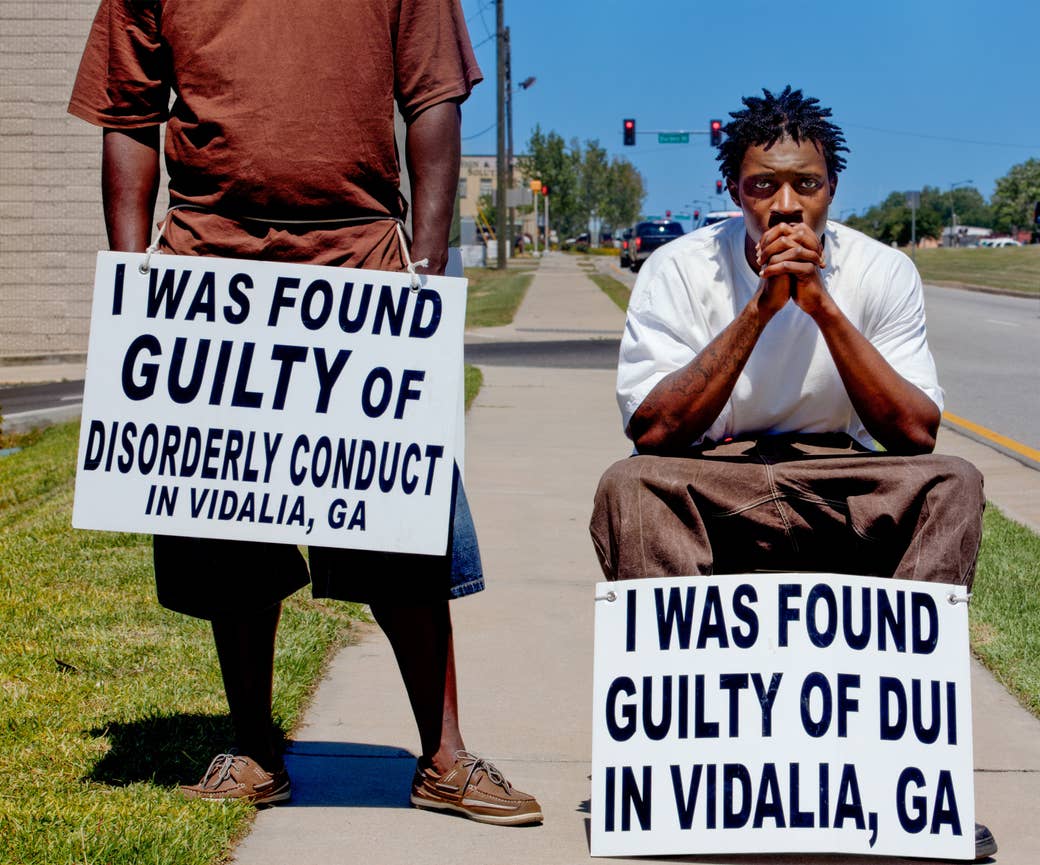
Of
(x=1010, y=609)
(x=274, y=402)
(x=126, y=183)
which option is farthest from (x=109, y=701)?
(x=1010, y=609)

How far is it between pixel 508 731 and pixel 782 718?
107 cm

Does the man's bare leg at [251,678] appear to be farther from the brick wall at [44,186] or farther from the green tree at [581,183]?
the green tree at [581,183]

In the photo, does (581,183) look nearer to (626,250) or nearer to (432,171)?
(626,250)

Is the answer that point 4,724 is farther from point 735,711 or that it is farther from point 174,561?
point 735,711

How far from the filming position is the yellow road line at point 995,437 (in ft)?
28.9

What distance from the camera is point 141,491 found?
2982 millimetres

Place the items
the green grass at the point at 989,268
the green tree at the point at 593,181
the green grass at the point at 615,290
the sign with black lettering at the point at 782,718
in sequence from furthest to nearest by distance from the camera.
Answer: the green tree at the point at 593,181, the green grass at the point at 989,268, the green grass at the point at 615,290, the sign with black lettering at the point at 782,718

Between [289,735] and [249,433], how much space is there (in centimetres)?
106

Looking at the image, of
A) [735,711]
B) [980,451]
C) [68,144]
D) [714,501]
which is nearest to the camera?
[735,711]

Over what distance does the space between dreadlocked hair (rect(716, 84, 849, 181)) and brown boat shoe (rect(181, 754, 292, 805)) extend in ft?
5.53

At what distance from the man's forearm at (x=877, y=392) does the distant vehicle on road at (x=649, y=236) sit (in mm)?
40753

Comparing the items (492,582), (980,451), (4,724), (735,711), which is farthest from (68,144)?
(735,711)

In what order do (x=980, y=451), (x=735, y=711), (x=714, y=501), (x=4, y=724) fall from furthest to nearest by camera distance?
1. (x=980, y=451)
2. (x=4, y=724)
3. (x=714, y=501)
4. (x=735, y=711)

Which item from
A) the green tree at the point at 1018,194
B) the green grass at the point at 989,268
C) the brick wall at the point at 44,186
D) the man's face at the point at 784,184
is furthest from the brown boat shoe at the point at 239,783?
the green tree at the point at 1018,194
